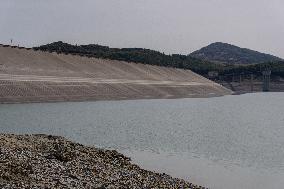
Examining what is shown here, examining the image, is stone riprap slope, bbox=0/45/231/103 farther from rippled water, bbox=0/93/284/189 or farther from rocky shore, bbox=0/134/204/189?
rocky shore, bbox=0/134/204/189

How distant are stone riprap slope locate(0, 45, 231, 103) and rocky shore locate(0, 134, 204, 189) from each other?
48454 mm

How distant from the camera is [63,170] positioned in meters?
17.8

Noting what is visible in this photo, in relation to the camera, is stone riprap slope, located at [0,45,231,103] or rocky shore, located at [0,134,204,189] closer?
rocky shore, located at [0,134,204,189]

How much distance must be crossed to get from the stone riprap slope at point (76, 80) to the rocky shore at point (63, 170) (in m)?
48.5

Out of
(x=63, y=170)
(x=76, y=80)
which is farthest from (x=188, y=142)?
(x=76, y=80)

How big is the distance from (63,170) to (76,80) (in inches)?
3013

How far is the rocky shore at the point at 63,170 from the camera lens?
15.7 metres

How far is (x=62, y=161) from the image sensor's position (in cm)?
1967

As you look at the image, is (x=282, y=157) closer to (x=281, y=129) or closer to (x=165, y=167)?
(x=165, y=167)

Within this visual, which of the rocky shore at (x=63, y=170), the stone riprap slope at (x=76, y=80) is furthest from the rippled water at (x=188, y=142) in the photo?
the stone riprap slope at (x=76, y=80)

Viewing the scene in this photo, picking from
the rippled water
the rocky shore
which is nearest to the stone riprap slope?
the rippled water

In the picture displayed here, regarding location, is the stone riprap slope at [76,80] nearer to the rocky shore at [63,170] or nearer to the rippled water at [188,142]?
the rippled water at [188,142]

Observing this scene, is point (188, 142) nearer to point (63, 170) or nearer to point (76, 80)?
point (63, 170)

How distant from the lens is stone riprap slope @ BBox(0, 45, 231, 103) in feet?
254
